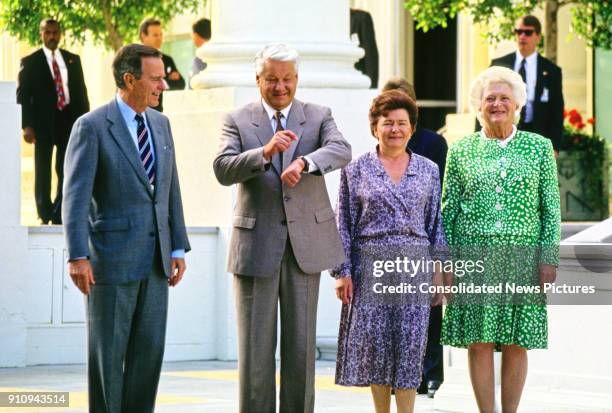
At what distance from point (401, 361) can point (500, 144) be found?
3.91ft

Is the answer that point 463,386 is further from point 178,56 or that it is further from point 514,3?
A: point 178,56

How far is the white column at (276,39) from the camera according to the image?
14.2m

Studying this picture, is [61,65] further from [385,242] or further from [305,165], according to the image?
[305,165]

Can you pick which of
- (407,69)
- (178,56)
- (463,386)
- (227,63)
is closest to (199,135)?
(227,63)

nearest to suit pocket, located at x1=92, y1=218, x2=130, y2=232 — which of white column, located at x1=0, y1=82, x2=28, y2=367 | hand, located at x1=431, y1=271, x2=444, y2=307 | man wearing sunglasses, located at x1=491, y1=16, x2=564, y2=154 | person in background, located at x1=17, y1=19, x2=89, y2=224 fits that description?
hand, located at x1=431, y1=271, x2=444, y2=307

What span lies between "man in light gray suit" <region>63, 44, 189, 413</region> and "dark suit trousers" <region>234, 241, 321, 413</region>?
419 millimetres

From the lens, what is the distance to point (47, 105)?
16.8 meters

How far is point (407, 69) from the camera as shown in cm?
2758

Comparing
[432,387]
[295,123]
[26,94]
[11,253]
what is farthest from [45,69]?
[295,123]

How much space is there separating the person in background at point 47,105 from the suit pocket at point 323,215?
7.21 metres

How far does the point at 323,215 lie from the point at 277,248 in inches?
11.9

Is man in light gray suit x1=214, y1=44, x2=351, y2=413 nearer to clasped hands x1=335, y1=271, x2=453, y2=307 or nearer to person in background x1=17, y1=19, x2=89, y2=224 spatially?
clasped hands x1=335, y1=271, x2=453, y2=307

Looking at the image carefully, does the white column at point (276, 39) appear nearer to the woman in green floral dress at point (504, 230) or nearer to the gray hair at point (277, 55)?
the woman in green floral dress at point (504, 230)

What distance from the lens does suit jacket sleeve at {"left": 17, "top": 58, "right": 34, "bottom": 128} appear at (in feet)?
55.2
